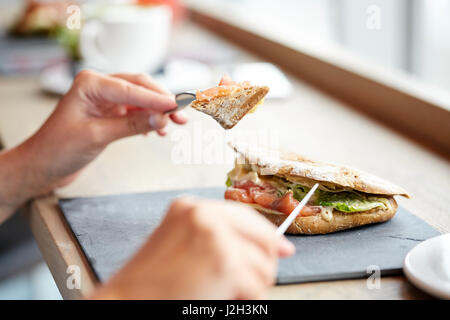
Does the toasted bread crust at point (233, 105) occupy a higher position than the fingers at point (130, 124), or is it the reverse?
the toasted bread crust at point (233, 105)

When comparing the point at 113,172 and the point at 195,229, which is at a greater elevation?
the point at 195,229

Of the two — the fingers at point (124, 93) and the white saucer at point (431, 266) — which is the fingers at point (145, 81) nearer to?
the fingers at point (124, 93)

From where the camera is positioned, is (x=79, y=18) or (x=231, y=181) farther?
(x=79, y=18)

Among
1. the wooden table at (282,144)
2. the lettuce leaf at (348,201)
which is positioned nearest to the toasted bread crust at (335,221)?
the lettuce leaf at (348,201)

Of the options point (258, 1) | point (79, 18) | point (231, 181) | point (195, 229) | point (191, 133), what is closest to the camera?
point (195, 229)

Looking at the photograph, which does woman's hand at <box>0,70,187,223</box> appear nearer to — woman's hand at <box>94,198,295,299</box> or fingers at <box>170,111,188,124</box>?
fingers at <box>170,111,188,124</box>

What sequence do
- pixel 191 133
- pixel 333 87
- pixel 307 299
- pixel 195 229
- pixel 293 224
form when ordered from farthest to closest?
1. pixel 333 87
2. pixel 191 133
3. pixel 293 224
4. pixel 307 299
5. pixel 195 229

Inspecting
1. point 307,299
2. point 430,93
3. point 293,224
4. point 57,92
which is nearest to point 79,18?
point 57,92

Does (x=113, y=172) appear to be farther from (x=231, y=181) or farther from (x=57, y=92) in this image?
(x=57, y=92)
